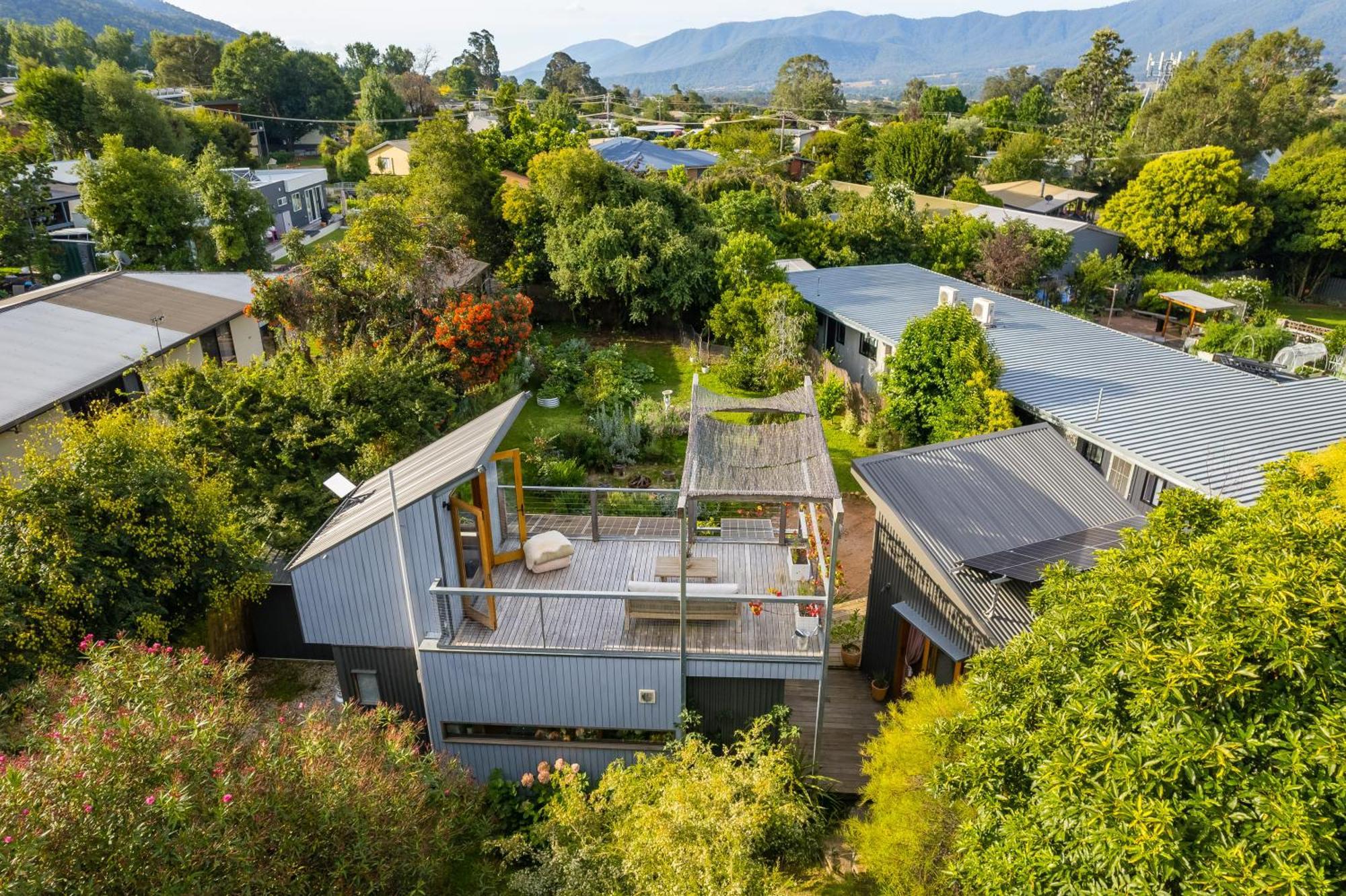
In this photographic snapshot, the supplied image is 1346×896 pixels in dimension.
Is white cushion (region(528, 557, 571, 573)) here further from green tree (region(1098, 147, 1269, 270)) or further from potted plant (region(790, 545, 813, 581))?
green tree (region(1098, 147, 1269, 270))

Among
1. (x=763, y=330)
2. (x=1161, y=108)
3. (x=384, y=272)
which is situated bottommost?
(x=763, y=330)

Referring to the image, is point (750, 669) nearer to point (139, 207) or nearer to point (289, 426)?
point (289, 426)

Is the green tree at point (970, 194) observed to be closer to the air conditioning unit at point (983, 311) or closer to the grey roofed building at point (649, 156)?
the grey roofed building at point (649, 156)

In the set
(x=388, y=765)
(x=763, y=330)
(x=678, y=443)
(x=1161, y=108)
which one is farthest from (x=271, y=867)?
(x=1161, y=108)

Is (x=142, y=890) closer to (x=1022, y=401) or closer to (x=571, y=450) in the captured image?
(x=571, y=450)

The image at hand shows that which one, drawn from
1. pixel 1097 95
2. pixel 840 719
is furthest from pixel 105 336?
pixel 1097 95
